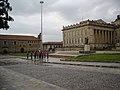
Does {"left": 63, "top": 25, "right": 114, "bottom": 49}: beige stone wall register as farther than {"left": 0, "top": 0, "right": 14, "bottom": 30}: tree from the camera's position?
Yes

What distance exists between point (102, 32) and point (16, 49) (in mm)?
49347

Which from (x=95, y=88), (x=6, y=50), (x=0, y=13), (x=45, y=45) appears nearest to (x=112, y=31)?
(x=45, y=45)

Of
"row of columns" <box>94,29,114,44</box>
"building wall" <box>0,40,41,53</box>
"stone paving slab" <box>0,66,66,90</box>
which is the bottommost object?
"stone paving slab" <box>0,66,66,90</box>

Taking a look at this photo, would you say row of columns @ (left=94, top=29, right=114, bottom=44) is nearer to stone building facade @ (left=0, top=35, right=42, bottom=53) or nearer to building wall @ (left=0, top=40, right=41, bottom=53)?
stone building facade @ (left=0, top=35, right=42, bottom=53)

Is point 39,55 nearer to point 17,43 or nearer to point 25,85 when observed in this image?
point 25,85

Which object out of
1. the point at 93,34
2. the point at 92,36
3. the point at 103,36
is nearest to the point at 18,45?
the point at 92,36

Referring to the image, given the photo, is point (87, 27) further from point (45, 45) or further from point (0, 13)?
point (0, 13)

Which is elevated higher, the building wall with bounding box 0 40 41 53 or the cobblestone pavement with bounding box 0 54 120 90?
the building wall with bounding box 0 40 41 53

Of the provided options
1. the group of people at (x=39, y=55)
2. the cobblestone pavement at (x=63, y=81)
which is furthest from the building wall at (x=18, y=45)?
the cobblestone pavement at (x=63, y=81)

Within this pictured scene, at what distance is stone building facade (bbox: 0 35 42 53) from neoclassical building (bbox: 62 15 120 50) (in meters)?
20.1

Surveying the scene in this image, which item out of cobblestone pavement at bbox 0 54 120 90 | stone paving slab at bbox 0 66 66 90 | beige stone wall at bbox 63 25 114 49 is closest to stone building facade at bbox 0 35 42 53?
beige stone wall at bbox 63 25 114 49

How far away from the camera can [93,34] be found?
90875mm

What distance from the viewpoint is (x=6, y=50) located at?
348ft

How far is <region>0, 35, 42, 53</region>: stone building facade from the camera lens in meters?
106
